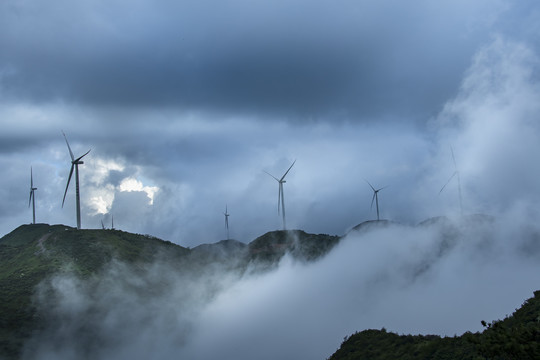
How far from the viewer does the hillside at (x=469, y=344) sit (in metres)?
41.2

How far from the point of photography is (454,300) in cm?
19200

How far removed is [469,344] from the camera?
63406mm

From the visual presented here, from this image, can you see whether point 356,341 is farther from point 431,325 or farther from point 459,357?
point 431,325

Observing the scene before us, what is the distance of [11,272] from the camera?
196125 mm

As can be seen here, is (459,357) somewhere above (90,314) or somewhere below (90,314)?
below

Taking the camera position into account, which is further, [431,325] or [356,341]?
[431,325]

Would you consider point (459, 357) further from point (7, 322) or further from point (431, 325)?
point (7, 322)

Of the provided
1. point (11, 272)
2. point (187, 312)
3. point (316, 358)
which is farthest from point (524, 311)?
point (11, 272)

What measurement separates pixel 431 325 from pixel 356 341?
8195 cm

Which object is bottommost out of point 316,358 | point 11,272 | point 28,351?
point 316,358

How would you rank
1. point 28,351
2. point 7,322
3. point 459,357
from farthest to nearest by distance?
point 7,322, point 28,351, point 459,357

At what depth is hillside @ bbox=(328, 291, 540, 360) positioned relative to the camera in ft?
135

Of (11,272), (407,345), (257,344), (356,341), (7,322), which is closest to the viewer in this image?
(407,345)

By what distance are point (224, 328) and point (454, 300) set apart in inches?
3745
